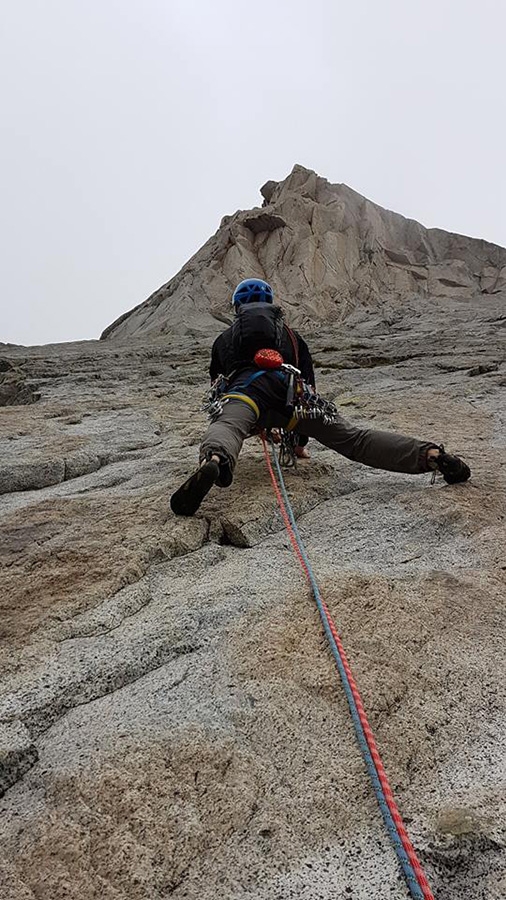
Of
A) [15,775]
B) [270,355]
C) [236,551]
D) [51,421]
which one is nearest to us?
[15,775]

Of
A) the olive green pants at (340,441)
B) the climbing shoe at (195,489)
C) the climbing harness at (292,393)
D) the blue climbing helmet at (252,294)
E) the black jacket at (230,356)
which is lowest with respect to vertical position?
the climbing shoe at (195,489)

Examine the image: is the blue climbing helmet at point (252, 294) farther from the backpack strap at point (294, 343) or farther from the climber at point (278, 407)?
the backpack strap at point (294, 343)

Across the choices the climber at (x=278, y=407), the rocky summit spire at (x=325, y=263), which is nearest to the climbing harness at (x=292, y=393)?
the climber at (x=278, y=407)

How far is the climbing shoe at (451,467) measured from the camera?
441 centimetres

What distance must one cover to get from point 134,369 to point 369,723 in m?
11.4

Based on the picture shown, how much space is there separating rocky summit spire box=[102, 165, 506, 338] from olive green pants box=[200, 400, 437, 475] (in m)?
17.5

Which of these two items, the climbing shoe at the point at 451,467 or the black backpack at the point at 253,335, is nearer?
the climbing shoe at the point at 451,467

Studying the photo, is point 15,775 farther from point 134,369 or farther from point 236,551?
point 134,369

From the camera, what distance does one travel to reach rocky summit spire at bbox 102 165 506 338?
23500mm

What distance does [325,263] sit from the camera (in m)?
25.2

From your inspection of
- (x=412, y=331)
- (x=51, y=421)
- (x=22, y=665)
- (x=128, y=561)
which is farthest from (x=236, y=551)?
(x=412, y=331)

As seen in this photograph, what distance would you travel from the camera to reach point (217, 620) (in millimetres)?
2863

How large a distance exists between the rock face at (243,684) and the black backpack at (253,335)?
1086 mm

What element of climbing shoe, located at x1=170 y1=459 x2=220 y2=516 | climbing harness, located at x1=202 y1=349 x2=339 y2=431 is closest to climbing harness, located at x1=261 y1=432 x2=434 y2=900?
climbing shoe, located at x1=170 y1=459 x2=220 y2=516
